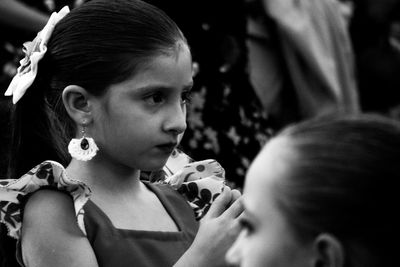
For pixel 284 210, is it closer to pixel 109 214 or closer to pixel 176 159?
pixel 109 214

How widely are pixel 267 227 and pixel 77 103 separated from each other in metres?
0.90

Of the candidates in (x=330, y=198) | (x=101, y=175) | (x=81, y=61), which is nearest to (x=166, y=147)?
(x=101, y=175)

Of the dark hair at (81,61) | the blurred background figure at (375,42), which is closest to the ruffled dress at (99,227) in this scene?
the dark hair at (81,61)

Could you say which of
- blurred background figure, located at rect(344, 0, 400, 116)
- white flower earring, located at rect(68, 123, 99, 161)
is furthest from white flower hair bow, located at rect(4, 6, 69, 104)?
blurred background figure, located at rect(344, 0, 400, 116)

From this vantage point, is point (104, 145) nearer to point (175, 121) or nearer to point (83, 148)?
point (83, 148)

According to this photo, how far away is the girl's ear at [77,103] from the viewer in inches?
114

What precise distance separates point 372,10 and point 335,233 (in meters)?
6.06

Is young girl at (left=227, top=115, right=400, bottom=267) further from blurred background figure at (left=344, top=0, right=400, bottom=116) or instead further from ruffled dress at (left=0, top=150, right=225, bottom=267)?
blurred background figure at (left=344, top=0, right=400, bottom=116)

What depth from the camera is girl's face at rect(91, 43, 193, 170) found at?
9.25 ft

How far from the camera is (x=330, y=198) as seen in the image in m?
2.05

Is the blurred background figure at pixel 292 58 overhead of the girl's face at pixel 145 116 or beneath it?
beneath

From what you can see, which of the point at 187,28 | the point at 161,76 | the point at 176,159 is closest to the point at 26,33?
the point at 187,28

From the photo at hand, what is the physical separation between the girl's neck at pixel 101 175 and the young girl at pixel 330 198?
777 mm

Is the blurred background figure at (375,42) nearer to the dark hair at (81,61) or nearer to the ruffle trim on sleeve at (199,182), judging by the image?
the ruffle trim on sleeve at (199,182)
